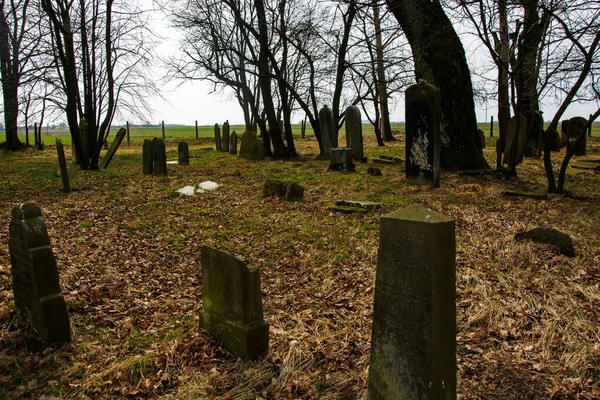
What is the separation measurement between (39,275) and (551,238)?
6.45 m

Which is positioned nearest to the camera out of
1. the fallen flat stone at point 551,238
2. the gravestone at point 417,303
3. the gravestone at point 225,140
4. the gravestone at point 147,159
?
the gravestone at point 417,303

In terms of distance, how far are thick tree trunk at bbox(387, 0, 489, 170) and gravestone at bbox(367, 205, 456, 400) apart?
33.4ft

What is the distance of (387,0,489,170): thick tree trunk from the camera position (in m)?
12.0

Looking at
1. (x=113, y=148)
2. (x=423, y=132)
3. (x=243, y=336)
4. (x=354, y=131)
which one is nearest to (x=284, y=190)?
(x=423, y=132)

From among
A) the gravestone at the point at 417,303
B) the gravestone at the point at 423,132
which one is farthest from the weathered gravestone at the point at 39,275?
the gravestone at the point at 423,132

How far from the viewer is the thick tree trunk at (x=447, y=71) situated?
12031 mm

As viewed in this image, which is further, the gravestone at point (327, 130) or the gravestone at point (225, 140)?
the gravestone at point (225, 140)

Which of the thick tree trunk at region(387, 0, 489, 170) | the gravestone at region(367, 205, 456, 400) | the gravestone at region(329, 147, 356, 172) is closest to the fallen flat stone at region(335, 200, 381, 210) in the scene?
the thick tree trunk at region(387, 0, 489, 170)

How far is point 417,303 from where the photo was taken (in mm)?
2811

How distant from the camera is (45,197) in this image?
35.1 ft

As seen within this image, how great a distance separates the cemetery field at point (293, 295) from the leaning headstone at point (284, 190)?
0.90 ft

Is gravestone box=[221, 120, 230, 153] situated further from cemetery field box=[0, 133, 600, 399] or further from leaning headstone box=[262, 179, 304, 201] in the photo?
leaning headstone box=[262, 179, 304, 201]

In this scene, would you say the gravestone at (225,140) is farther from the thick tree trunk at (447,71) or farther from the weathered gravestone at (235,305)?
the weathered gravestone at (235,305)

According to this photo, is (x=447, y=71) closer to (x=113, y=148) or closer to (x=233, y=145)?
(x=113, y=148)
